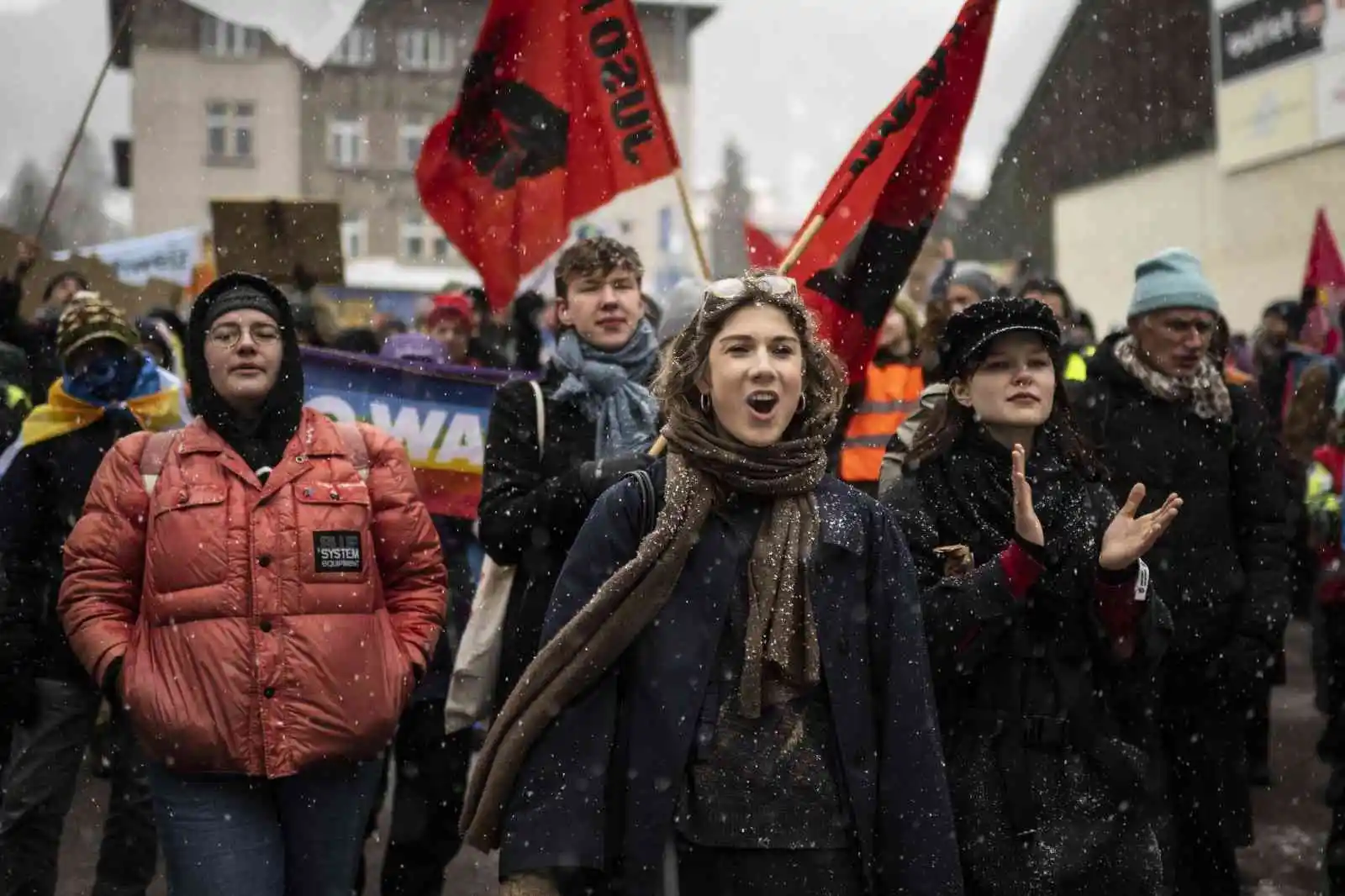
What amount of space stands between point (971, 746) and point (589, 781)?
3.61ft

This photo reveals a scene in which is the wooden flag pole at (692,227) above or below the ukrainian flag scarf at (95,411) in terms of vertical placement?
above

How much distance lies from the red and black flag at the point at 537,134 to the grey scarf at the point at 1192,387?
1.69 m

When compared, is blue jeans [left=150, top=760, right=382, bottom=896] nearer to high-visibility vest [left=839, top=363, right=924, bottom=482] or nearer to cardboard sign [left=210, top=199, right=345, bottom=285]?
high-visibility vest [left=839, top=363, right=924, bottom=482]

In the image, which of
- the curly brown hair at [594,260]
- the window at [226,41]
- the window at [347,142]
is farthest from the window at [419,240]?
the curly brown hair at [594,260]

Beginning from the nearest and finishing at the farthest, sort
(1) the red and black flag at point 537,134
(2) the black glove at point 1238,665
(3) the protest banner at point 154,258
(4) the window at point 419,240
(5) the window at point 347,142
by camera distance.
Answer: (2) the black glove at point 1238,665 < (1) the red and black flag at point 537,134 < (3) the protest banner at point 154,258 < (5) the window at point 347,142 < (4) the window at point 419,240

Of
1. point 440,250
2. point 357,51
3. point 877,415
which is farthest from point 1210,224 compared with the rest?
point 357,51

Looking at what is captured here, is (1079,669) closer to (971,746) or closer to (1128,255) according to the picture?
(971,746)

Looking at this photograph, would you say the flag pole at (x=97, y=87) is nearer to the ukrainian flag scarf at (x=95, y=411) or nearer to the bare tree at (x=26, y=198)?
the ukrainian flag scarf at (x=95, y=411)

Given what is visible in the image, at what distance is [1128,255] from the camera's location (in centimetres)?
3425

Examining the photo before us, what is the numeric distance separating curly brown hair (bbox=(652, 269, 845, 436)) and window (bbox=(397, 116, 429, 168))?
176 feet

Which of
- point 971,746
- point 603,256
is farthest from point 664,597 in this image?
point 603,256

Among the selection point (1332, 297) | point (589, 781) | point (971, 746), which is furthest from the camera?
point (1332, 297)

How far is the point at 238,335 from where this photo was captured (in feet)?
15.6

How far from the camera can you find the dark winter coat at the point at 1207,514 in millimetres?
5566
